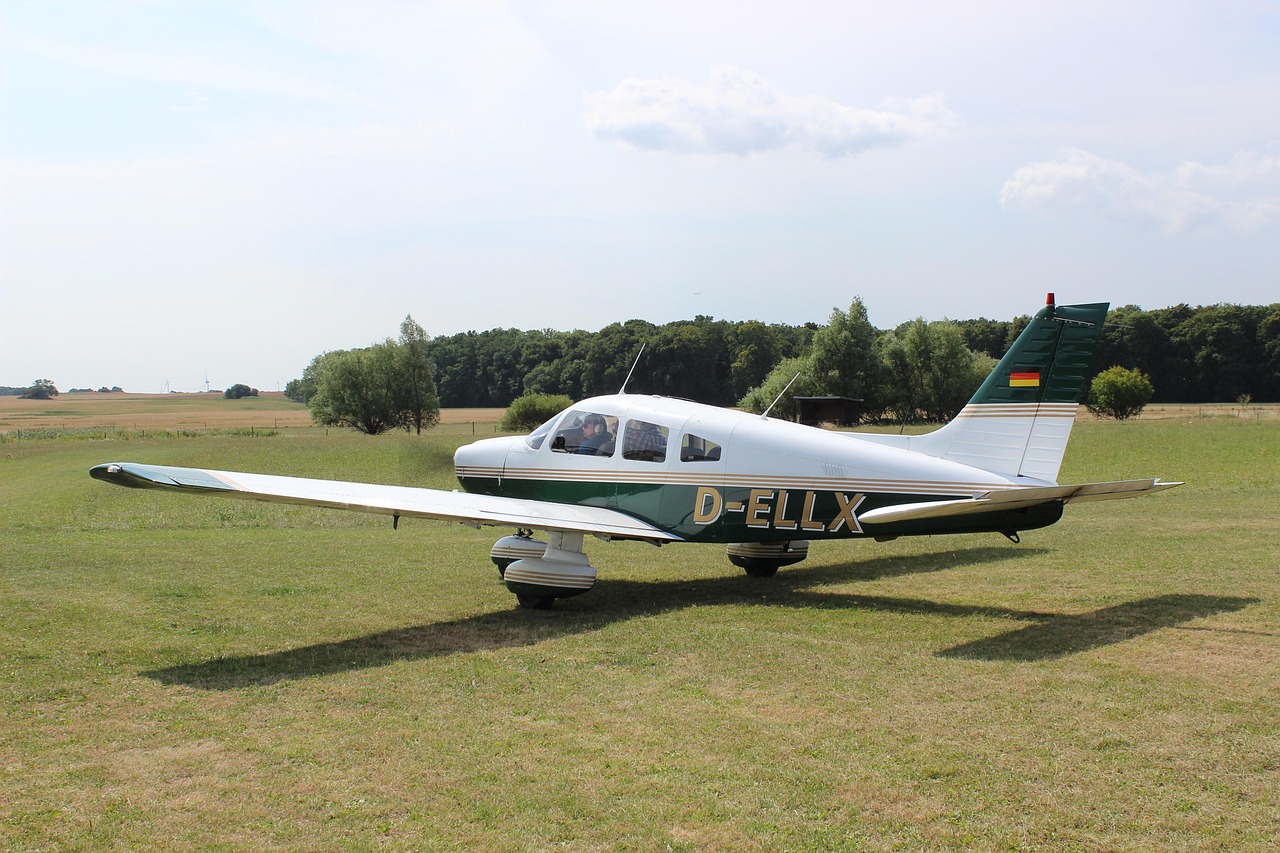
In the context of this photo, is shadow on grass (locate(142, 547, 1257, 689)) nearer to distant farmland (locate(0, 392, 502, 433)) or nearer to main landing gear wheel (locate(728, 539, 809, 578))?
main landing gear wheel (locate(728, 539, 809, 578))

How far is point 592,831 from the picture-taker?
4.47 meters

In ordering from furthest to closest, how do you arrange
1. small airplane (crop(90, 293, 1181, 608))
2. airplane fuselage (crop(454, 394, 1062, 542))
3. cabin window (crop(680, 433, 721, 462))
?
cabin window (crop(680, 433, 721, 462)) < airplane fuselage (crop(454, 394, 1062, 542)) < small airplane (crop(90, 293, 1181, 608))

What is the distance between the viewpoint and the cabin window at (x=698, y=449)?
10.3 m

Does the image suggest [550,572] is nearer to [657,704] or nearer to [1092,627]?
[657,704]

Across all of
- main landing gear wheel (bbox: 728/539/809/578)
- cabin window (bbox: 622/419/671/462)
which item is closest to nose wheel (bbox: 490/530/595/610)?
cabin window (bbox: 622/419/671/462)

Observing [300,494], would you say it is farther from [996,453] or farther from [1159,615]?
[1159,615]

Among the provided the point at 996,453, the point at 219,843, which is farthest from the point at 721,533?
the point at 219,843

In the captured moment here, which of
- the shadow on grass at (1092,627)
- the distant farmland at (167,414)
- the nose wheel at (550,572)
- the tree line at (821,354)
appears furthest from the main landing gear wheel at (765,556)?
the distant farmland at (167,414)

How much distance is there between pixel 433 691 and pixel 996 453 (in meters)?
5.82

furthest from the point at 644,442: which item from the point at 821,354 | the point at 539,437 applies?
the point at 821,354

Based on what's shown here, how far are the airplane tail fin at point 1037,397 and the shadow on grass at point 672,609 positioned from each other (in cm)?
148

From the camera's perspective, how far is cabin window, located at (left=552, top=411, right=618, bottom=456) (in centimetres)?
1120

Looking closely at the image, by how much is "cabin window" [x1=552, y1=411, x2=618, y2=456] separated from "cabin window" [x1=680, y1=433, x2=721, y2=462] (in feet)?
3.23

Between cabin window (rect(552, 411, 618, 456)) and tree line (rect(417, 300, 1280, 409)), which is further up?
tree line (rect(417, 300, 1280, 409))
